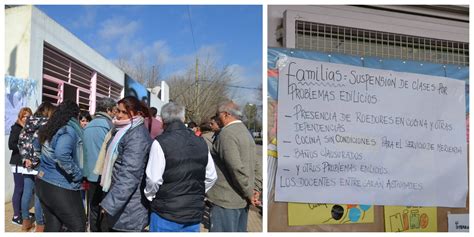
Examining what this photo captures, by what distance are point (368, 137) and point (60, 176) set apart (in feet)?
9.16

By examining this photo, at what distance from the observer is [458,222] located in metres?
4.44

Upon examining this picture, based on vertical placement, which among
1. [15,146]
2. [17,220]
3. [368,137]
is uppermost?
[368,137]

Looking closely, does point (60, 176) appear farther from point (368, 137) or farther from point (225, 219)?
point (368, 137)

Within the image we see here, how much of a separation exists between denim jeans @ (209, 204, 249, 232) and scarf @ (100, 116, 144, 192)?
0.88 m

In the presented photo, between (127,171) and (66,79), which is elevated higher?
(66,79)

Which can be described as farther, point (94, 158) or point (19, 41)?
point (19, 41)

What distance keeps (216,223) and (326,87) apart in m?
1.64

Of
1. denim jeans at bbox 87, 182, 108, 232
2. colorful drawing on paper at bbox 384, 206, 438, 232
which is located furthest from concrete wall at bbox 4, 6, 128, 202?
colorful drawing on paper at bbox 384, 206, 438, 232

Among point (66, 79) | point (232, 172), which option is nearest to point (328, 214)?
point (232, 172)

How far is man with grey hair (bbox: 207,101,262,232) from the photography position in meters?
3.26

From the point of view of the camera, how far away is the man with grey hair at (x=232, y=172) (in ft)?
10.7

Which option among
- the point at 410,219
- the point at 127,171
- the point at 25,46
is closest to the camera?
the point at 127,171

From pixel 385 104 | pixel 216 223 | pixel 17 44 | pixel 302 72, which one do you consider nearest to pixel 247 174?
→ pixel 216 223

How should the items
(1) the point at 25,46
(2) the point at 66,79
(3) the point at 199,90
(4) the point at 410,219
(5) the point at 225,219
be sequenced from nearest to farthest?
(5) the point at 225,219
(4) the point at 410,219
(1) the point at 25,46
(2) the point at 66,79
(3) the point at 199,90
